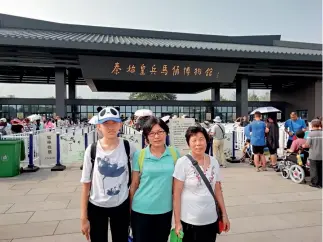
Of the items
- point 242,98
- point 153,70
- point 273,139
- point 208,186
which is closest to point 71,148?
point 273,139

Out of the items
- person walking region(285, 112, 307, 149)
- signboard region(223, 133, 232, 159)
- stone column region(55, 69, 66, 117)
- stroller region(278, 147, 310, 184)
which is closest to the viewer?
stroller region(278, 147, 310, 184)

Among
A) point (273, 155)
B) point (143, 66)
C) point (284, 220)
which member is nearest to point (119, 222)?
point (284, 220)

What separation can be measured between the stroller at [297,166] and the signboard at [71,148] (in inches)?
242

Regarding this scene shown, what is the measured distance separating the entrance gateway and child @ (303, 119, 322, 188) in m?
14.7

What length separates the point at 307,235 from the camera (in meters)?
3.66

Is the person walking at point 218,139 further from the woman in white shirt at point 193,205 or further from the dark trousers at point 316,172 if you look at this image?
the woman in white shirt at point 193,205

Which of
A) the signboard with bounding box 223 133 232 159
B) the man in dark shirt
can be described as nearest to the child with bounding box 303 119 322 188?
the man in dark shirt

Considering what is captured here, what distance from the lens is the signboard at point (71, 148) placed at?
837cm

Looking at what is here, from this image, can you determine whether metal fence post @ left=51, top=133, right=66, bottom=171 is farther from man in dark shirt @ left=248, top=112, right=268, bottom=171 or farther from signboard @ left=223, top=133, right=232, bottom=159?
man in dark shirt @ left=248, top=112, right=268, bottom=171

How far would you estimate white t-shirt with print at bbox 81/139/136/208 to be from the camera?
7.56ft

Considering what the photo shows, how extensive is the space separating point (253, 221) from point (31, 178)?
5.70m

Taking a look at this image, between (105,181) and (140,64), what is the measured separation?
61.9ft

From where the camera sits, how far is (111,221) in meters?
2.42

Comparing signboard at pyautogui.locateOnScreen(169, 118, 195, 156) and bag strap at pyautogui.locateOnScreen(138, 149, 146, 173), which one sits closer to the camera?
bag strap at pyautogui.locateOnScreen(138, 149, 146, 173)
